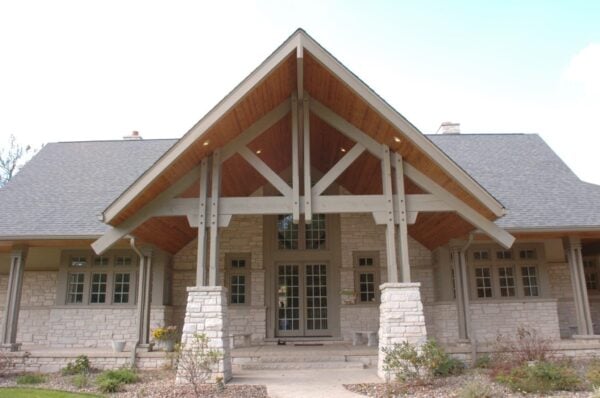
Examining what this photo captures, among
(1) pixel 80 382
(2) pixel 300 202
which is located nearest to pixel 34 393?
(1) pixel 80 382

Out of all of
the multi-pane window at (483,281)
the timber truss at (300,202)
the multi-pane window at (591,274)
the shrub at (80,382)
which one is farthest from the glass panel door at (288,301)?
the multi-pane window at (591,274)

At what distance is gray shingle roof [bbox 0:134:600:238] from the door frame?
414cm

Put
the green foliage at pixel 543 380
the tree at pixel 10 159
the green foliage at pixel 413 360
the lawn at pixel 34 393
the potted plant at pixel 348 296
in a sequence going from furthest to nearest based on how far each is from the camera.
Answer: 1. the tree at pixel 10 159
2. the potted plant at pixel 348 296
3. the green foliage at pixel 413 360
4. the green foliage at pixel 543 380
5. the lawn at pixel 34 393

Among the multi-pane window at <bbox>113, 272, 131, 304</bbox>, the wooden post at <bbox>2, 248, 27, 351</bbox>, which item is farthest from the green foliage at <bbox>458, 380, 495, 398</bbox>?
the wooden post at <bbox>2, 248, 27, 351</bbox>

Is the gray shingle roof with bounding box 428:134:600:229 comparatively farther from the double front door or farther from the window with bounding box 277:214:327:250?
the double front door

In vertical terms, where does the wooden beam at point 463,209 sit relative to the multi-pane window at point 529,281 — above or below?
above

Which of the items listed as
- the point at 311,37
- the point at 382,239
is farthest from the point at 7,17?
the point at 382,239

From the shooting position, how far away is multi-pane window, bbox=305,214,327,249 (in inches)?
510

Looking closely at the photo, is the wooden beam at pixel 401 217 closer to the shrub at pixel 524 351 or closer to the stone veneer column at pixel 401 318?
the stone veneer column at pixel 401 318

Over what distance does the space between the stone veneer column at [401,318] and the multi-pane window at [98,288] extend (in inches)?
295

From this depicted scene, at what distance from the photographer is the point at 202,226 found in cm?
857

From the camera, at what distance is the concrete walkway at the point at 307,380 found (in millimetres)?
7016

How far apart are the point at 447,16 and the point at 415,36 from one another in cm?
113

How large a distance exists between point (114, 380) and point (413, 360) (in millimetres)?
4905
